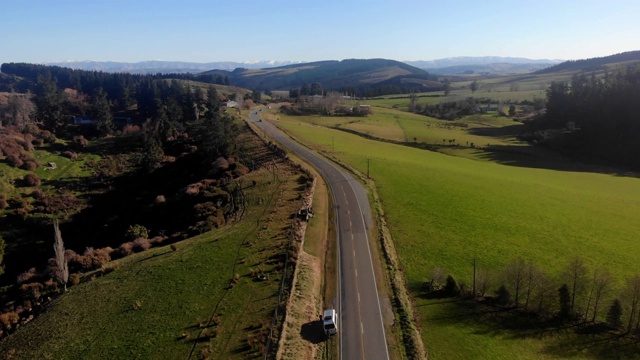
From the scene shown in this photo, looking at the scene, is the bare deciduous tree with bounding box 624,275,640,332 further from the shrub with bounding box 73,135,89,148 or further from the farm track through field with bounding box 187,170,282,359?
the shrub with bounding box 73,135,89,148

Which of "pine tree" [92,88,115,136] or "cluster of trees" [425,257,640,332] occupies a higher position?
"pine tree" [92,88,115,136]

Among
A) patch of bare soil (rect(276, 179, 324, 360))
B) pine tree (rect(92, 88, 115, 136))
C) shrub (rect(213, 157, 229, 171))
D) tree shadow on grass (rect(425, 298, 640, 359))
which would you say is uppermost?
pine tree (rect(92, 88, 115, 136))

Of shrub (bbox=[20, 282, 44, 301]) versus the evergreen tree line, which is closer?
shrub (bbox=[20, 282, 44, 301])

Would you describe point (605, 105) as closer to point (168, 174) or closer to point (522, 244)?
point (522, 244)

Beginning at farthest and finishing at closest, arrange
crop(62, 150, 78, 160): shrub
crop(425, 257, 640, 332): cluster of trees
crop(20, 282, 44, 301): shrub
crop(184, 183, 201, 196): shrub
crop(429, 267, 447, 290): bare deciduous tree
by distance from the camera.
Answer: crop(62, 150, 78, 160): shrub
crop(184, 183, 201, 196): shrub
crop(20, 282, 44, 301): shrub
crop(429, 267, 447, 290): bare deciduous tree
crop(425, 257, 640, 332): cluster of trees

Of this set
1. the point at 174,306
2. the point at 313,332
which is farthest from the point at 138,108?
the point at 313,332

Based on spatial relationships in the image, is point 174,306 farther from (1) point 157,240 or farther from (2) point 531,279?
(2) point 531,279

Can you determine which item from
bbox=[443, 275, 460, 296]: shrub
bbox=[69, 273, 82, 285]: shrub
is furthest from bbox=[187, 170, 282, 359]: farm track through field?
bbox=[443, 275, 460, 296]: shrub
